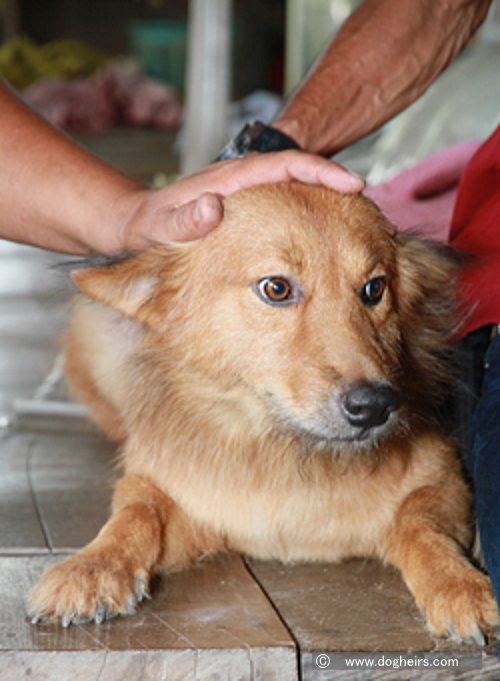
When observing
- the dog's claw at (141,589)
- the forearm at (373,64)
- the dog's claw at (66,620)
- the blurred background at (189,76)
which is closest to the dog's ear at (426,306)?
the forearm at (373,64)

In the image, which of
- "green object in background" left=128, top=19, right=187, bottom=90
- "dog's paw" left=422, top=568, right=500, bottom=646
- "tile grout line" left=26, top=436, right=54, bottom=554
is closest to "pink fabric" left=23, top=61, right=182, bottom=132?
"green object in background" left=128, top=19, right=187, bottom=90

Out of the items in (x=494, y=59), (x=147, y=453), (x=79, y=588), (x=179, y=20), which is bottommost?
Answer: (x=79, y=588)

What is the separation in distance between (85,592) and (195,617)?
0.59ft

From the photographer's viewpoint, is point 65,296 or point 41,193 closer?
point 41,193

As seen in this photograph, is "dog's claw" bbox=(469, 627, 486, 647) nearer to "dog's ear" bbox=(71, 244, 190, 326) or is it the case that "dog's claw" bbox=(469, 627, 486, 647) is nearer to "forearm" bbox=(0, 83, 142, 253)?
"dog's ear" bbox=(71, 244, 190, 326)

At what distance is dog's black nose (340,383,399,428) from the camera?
180 centimetres

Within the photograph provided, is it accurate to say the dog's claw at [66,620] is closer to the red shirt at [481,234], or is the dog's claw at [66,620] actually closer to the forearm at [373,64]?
the red shirt at [481,234]

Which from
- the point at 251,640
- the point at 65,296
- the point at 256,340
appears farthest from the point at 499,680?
the point at 65,296

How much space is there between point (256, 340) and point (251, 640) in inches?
18.4

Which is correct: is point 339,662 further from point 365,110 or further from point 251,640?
point 365,110

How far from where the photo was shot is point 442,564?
193 centimetres

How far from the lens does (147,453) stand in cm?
221

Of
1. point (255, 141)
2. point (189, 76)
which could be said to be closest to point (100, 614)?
point (255, 141)

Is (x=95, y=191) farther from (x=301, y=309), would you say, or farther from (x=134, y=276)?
(x=301, y=309)
